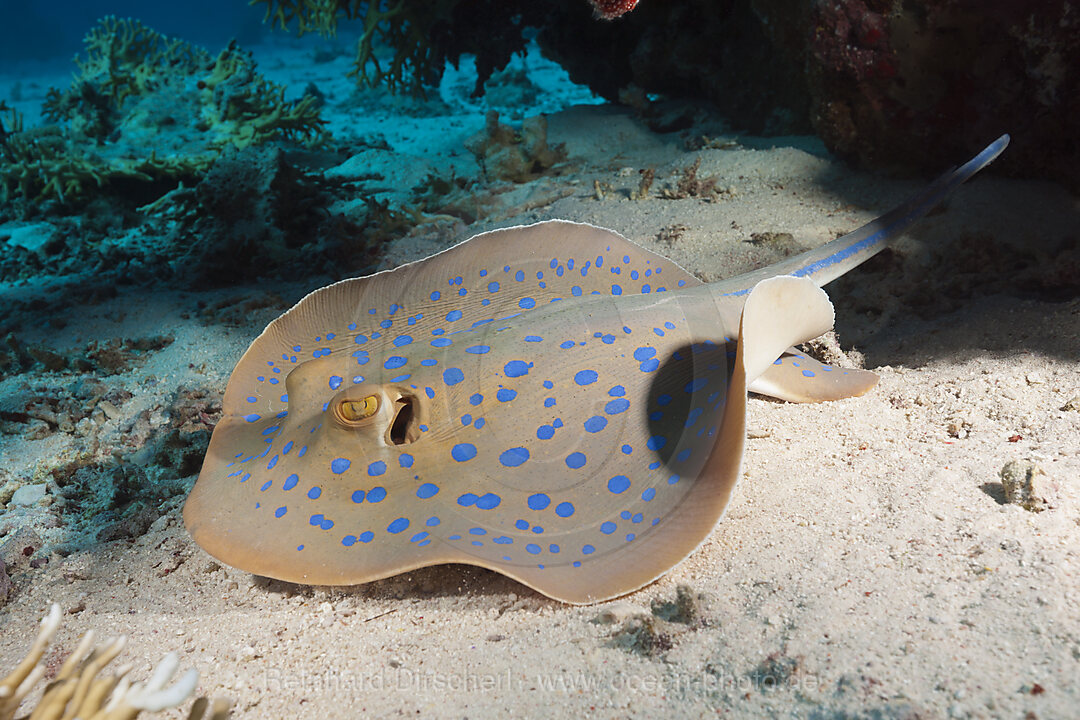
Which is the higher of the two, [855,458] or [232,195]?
[232,195]

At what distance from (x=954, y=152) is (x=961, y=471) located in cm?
A: 413

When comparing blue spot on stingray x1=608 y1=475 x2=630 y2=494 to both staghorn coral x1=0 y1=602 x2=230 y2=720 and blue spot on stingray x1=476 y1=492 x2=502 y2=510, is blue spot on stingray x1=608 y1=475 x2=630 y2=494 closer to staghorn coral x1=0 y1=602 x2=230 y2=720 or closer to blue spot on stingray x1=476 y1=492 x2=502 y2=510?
blue spot on stingray x1=476 y1=492 x2=502 y2=510

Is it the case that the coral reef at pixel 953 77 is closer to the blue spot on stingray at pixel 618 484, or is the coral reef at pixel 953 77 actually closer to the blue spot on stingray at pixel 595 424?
the blue spot on stingray at pixel 595 424

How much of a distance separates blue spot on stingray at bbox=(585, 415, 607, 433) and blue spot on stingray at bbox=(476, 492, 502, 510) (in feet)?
1.71

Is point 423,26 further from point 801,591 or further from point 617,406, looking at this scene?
point 801,591

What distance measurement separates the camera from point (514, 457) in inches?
99.8

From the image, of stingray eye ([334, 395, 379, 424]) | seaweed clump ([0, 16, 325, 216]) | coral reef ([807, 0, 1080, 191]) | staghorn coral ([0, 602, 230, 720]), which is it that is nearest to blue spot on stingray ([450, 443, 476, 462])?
stingray eye ([334, 395, 379, 424])

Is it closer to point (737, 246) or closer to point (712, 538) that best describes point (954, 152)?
point (737, 246)

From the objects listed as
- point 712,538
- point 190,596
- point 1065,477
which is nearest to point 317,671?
point 190,596

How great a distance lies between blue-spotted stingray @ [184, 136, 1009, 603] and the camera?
7.25 ft

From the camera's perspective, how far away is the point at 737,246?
17.0 ft

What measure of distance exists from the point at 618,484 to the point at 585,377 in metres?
0.60

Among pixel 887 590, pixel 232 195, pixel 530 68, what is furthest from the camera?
pixel 530 68

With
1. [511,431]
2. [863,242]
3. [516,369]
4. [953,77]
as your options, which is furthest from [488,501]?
[953,77]
